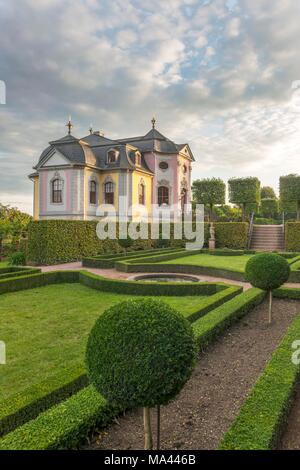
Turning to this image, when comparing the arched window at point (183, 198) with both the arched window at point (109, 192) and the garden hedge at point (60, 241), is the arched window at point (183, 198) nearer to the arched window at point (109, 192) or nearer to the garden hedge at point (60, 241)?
the arched window at point (109, 192)

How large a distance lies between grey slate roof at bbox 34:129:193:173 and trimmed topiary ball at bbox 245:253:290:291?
21587mm

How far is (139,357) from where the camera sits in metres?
2.71


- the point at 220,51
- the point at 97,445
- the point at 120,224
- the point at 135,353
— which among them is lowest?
the point at 97,445

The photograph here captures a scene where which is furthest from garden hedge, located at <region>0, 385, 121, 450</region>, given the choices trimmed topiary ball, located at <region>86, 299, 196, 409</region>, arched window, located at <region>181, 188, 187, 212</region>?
arched window, located at <region>181, 188, 187, 212</region>

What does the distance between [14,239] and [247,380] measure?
21.2 meters

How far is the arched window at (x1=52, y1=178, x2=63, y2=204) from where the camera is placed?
27.6 meters

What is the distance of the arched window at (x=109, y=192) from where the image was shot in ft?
95.8

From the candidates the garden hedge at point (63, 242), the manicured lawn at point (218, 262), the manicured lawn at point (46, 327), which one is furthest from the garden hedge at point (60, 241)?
the manicured lawn at point (46, 327)

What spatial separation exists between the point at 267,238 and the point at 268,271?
22371 millimetres

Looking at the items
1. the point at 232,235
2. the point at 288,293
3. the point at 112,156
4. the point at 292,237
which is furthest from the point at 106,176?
the point at 288,293

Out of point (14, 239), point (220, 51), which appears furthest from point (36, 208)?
point (220, 51)
